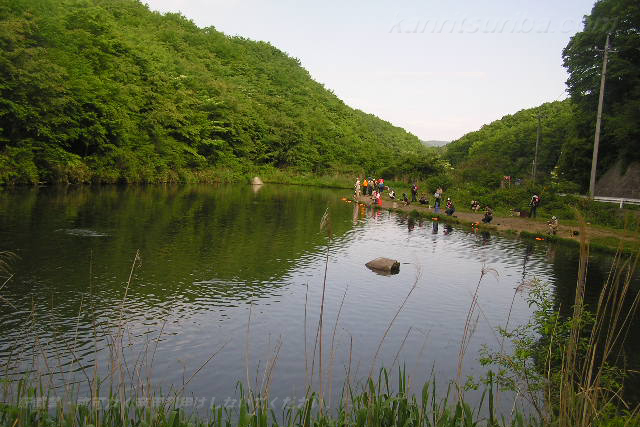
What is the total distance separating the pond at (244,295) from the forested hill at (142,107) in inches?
477

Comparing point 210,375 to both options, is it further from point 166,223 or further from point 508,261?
point 166,223

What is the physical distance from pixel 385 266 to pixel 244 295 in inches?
246

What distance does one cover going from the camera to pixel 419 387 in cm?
1014

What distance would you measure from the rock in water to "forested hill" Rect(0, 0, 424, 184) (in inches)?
1191

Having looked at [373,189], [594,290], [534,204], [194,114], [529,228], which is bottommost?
[594,290]

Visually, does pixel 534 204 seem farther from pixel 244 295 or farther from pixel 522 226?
pixel 244 295

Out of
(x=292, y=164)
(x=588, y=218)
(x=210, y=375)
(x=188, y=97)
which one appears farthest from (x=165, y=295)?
(x=292, y=164)

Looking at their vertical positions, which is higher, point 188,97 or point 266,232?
point 188,97

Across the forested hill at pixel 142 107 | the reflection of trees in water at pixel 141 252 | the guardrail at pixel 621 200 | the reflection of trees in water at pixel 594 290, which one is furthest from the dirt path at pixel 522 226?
the forested hill at pixel 142 107

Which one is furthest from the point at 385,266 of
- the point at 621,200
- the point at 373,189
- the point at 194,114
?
the point at 194,114

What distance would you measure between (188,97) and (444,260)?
53.0 metres

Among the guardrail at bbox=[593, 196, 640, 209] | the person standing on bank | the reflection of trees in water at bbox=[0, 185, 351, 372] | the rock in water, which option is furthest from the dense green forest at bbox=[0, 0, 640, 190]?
the rock in water

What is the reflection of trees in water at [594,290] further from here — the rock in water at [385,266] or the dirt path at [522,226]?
the rock in water at [385,266]

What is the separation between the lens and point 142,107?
5925cm
